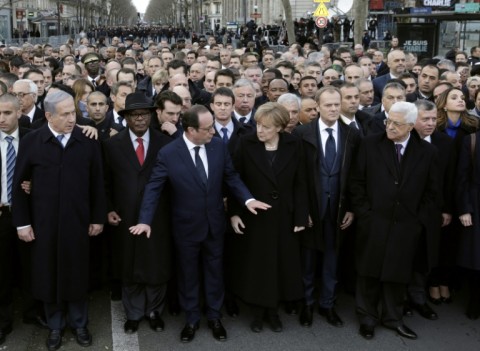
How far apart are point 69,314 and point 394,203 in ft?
10.2

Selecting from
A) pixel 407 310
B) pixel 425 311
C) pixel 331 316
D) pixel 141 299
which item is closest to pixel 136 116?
pixel 141 299

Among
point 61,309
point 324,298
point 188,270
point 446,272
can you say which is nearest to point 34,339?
point 61,309

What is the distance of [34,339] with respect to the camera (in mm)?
5312

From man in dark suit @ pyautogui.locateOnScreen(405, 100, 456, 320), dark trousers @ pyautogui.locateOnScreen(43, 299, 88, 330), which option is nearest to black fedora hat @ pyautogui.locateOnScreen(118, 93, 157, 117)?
dark trousers @ pyautogui.locateOnScreen(43, 299, 88, 330)

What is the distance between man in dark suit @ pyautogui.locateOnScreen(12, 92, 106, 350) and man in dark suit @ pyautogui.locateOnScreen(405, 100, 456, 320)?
303cm

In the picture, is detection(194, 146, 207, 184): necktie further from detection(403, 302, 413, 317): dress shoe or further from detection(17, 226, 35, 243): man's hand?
detection(403, 302, 413, 317): dress shoe

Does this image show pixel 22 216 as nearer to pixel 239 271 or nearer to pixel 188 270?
pixel 188 270

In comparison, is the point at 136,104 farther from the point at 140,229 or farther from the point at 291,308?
the point at 291,308

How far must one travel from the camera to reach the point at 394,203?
520 centimetres

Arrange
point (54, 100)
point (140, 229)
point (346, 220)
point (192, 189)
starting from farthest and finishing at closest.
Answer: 1. point (346, 220)
2. point (192, 189)
3. point (140, 229)
4. point (54, 100)

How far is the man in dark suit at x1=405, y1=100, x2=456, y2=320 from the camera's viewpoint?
5523mm

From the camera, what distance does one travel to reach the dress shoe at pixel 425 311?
18.8 feet

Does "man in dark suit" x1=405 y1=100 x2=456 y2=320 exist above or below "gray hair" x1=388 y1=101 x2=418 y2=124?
below

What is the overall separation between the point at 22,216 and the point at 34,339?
118 cm
